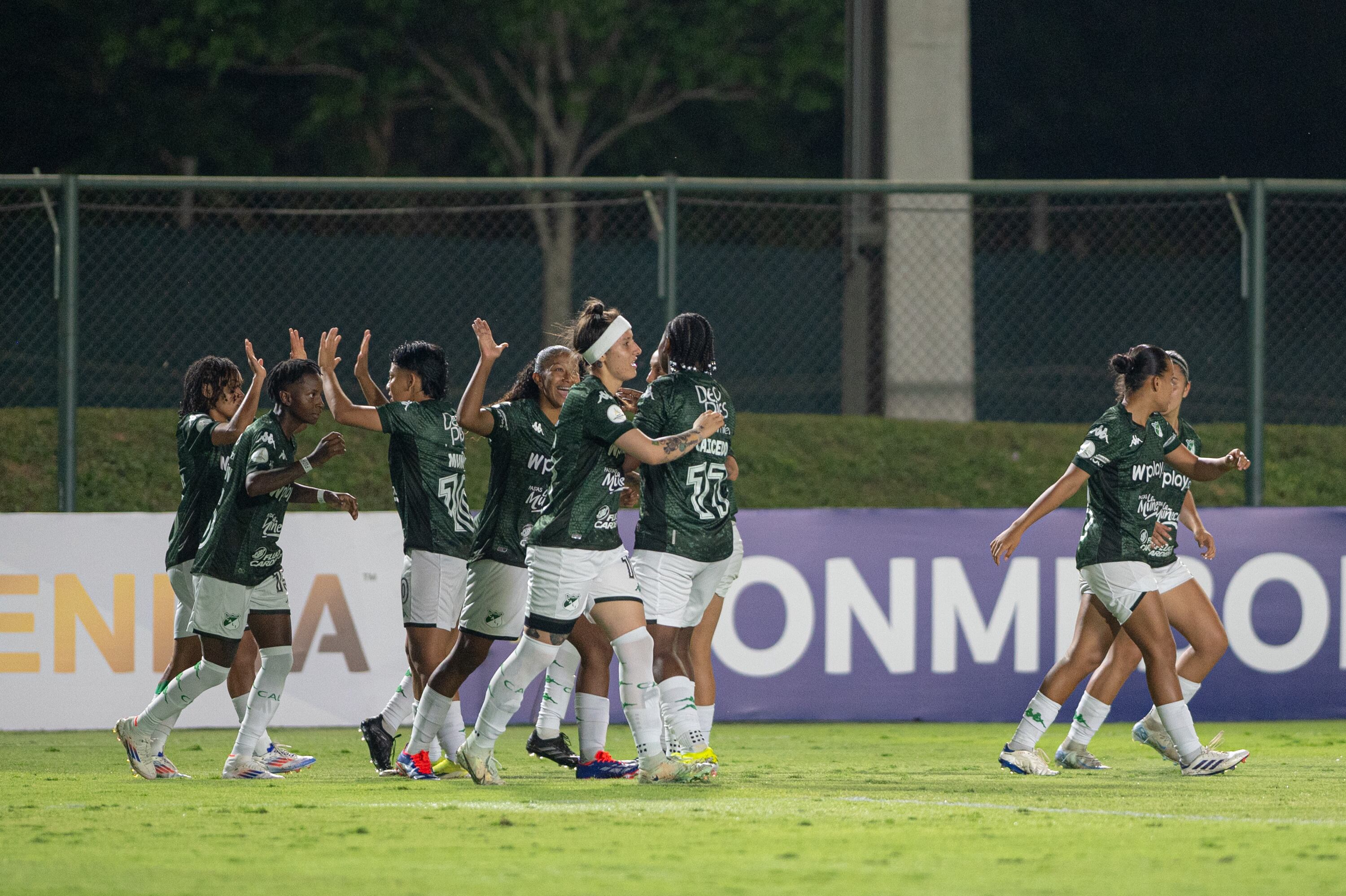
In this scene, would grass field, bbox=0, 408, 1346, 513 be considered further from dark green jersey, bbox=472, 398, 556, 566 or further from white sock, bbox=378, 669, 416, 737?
dark green jersey, bbox=472, 398, 556, 566

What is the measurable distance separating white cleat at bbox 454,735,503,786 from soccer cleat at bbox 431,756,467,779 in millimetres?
314

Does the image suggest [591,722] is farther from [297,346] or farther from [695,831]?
[297,346]

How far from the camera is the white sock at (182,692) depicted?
8156 millimetres

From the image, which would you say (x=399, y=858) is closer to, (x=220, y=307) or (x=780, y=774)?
(x=780, y=774)

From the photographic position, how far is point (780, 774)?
27.8 ft

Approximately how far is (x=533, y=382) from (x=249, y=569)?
61.0 inches

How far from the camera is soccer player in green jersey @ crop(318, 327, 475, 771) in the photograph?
8125 millimetres

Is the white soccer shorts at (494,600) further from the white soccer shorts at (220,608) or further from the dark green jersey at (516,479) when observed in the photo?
the white soccer shorts at (220,608)

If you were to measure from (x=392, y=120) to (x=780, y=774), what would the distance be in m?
20.4

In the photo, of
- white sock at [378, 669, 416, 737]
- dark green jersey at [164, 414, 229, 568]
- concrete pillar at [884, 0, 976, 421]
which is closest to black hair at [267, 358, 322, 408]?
dark green jersey at [164, 414, 229, 568]

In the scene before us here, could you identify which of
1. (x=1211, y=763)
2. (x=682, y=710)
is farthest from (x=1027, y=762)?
(x=682, y=710)

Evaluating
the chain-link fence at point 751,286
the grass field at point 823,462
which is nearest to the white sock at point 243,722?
the chain-link fence at point 751,286

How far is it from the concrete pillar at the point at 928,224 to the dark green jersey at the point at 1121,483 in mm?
4110

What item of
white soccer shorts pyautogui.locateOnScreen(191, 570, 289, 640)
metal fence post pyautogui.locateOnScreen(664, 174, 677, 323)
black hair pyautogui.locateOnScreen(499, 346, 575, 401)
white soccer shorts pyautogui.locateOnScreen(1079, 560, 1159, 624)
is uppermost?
metal fence post pyautogui.locateOnScreen(664, 174, 677, 323)
